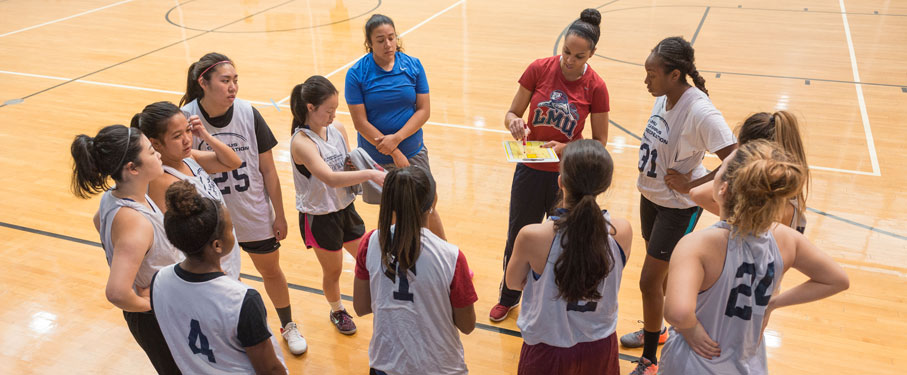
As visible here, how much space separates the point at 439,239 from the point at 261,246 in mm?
1543

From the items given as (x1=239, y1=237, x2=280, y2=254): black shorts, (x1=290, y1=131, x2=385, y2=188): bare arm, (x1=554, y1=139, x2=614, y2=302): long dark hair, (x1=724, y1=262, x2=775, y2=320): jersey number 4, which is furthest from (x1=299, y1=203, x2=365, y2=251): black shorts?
(x1=724, y1=262, x2=775, y2=320): jersey number 4

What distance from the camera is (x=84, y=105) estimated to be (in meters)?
7.05

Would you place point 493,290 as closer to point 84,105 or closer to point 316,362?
point 316,362

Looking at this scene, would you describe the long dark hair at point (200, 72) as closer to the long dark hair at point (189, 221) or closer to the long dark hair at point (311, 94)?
the long dark hair at point (311, 94)

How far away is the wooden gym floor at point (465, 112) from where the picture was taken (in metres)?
3.50

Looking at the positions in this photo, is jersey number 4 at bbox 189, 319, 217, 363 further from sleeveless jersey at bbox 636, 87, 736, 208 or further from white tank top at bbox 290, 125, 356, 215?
sleeveless jersey at bbox 636, 87, 736, 208

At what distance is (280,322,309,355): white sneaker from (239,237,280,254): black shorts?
18.7 inches

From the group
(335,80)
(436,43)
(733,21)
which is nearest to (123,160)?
(335,80)

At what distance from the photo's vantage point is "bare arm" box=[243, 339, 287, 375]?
6.31 ft

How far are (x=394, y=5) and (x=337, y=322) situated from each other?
947 centimetres

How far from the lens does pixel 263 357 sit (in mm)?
1937

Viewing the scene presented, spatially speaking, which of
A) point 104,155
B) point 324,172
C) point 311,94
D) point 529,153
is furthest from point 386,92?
point 104,155

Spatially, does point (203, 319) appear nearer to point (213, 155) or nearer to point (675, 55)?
point (213, 155)

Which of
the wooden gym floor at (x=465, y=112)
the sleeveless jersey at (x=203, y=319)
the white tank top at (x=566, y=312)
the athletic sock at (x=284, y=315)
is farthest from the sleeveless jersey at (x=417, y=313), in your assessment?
the athletic sock at (x=284, y=315)
